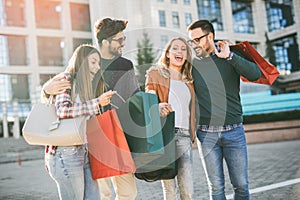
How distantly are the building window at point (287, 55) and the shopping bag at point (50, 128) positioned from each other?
10.7 m

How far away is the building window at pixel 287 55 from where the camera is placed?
11.8 m

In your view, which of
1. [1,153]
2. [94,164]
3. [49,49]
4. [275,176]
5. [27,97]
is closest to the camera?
[94,164]

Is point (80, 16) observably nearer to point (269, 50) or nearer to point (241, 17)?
point (241, 17)


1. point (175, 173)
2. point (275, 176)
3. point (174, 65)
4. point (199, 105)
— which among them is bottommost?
point (275, 176)

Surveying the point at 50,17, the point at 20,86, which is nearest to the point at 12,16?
the point at 50,17

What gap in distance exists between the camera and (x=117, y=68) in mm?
2332

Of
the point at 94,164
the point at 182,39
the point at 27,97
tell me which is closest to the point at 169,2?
the point at 182,39

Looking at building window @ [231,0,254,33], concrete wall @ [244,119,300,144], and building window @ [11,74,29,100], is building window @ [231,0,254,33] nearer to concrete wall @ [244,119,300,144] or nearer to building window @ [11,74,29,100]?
concrete wall @ [244,119,300,144]

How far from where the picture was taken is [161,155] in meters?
2.25

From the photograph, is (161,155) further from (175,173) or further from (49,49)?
(49,49)

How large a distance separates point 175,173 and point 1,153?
10898mm

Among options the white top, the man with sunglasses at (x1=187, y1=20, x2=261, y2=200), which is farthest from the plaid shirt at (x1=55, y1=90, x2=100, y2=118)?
the man with sunglasses at (x1=187, y1=20, x2=261, y2=200)

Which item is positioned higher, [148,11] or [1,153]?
[148,11]

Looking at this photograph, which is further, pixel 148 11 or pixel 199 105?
pixel 148 11
